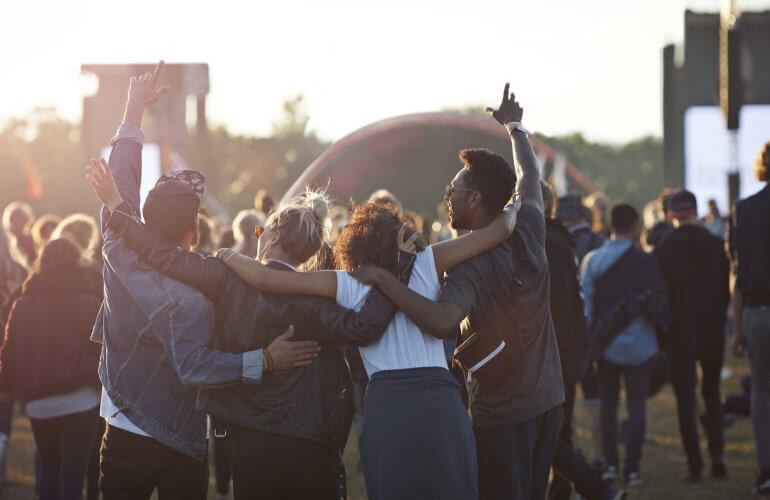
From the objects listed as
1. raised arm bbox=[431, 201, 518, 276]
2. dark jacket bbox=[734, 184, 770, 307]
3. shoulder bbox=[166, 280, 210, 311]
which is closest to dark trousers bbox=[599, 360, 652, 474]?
dark jacket bbox=[734, 184, 770, 307]

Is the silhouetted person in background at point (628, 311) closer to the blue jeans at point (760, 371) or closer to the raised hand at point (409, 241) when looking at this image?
the blue jeans at point (760, 371)

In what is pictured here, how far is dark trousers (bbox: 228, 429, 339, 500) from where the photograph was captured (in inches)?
180

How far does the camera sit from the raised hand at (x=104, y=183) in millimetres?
4859

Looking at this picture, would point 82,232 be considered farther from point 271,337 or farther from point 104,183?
point 271,337

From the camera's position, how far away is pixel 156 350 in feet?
16.0

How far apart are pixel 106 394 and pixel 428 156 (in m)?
25.7

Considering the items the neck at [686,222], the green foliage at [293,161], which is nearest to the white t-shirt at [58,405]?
the neck at [686,222]

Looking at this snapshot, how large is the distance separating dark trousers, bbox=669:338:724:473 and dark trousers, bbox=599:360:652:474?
0.28 m

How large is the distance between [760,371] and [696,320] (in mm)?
1221

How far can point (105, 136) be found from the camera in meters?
16.5

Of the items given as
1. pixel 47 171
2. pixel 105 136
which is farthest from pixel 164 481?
pixel 47 171

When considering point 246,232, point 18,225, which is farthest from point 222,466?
point 18,225

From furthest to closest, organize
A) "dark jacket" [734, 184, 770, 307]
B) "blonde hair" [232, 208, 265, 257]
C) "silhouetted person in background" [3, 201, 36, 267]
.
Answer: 1. "silhouetted person in background" [3, 201, 36, 267]
2. "blonde hair" [232, 208, 265, 257]
3. "dark jacket" [734, 184, 770, 307]

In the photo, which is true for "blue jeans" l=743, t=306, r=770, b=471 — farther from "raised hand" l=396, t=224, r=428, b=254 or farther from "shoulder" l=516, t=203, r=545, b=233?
"raised hand" l=396, t=224, r=428, b=254
